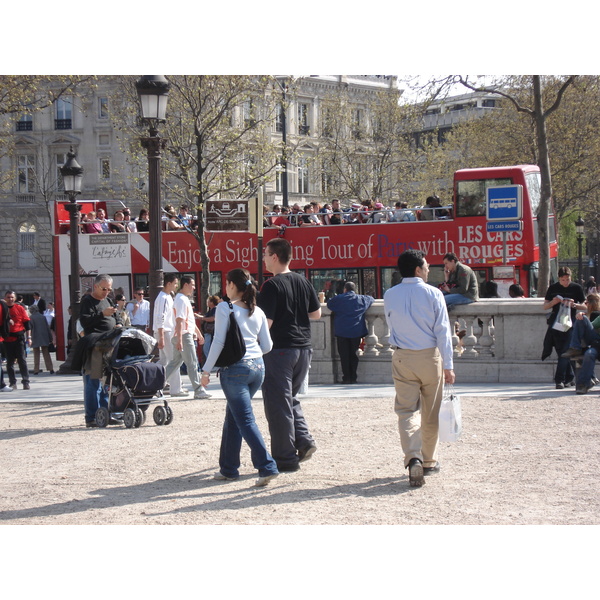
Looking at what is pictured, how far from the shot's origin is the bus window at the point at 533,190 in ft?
71.9

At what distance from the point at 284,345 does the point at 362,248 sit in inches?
606

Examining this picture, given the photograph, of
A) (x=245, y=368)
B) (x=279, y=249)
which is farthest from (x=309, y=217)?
(x=245, y=368)

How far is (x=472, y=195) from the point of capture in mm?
22234

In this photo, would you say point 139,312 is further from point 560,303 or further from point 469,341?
point 560,303

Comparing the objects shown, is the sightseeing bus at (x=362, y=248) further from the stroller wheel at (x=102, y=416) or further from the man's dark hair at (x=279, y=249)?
the man's dark hair at (x=279, y=249)

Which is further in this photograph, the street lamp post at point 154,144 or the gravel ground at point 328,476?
the street lamp post at point 154,144

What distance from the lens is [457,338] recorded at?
14891 mm

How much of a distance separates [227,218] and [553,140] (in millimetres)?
25497

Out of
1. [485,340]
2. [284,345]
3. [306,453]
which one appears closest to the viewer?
[284,345]

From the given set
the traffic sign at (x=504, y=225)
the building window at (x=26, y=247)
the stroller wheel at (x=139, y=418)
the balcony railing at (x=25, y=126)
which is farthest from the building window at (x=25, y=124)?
the stroller wheel at (x=139, y=418)

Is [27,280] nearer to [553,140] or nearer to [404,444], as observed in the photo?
[553,140]

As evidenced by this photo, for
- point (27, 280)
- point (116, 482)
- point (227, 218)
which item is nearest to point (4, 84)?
point (227, 218)

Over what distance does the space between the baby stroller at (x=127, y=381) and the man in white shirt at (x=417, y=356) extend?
15.2 feet

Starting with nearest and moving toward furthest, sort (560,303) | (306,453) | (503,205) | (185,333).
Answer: (306,453), (560,303), (185,333), (503,205)
